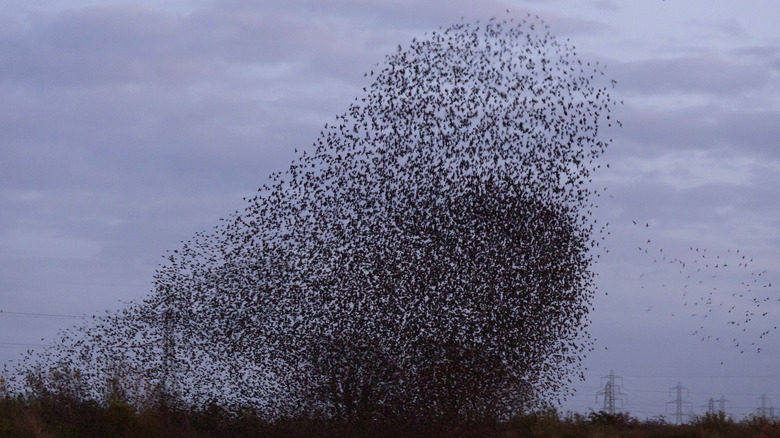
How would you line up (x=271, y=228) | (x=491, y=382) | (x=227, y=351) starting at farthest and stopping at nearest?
(x=227, y=351) → (x=271, y=228) → (x=491, y=382)

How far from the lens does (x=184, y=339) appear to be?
75.0ft

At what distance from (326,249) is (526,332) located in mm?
4826

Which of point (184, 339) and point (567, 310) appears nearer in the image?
point (567, 310)

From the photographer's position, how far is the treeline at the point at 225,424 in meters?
20.5

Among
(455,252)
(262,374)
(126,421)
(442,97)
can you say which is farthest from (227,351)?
(442,97)

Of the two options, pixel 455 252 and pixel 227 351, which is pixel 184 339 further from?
pixel 455 252

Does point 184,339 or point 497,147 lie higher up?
point 497,147

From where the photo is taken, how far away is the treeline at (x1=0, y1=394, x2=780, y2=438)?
67.4ft

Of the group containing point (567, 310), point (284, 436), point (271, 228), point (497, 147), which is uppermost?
point (497, 147)

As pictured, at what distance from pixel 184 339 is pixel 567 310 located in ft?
Result: 32.5

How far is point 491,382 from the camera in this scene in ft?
61.7

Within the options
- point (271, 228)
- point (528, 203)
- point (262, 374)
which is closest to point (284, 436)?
point (262, 374)

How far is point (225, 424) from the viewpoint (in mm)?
22625

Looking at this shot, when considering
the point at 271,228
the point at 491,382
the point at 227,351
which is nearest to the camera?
the point at 491,382
